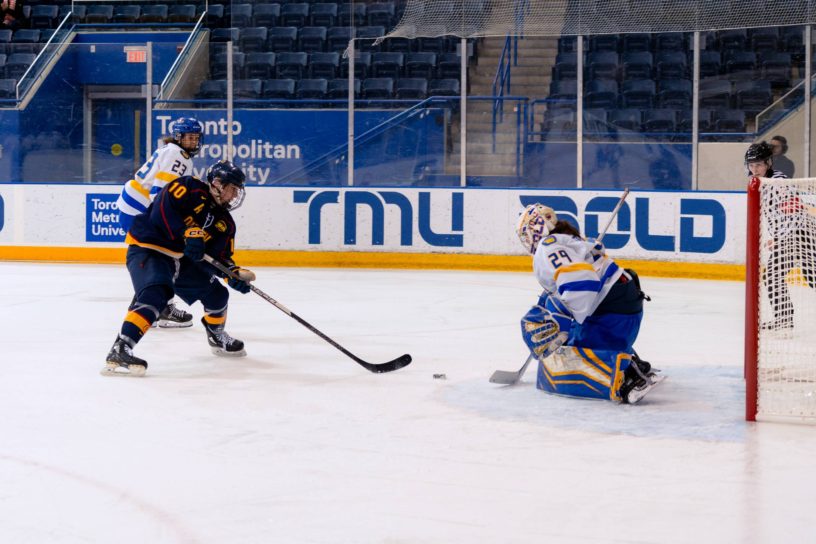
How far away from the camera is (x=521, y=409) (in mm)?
3889

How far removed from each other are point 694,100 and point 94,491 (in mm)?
7321

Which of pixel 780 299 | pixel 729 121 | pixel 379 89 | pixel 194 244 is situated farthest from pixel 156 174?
pixel 729 121

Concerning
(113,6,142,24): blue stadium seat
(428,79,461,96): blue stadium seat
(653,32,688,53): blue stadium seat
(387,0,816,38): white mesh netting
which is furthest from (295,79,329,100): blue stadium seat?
(113,6,142,24): blue stadium seat

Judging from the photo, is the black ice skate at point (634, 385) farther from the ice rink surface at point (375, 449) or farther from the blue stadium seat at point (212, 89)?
the blue stadium seat at point (212, 89)

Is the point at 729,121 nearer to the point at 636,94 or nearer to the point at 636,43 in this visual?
the point at 636,94

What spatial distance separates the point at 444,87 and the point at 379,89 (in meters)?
0.58

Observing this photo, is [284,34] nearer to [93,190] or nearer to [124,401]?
[93,190]

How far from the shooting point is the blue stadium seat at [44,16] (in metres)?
14.9

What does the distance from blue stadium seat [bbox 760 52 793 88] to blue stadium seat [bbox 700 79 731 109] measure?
31 centimetres

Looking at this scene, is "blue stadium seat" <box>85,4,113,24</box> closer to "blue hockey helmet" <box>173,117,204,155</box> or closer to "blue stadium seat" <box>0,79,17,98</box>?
"blue stadium seat" <box>0,79,17,98</box>

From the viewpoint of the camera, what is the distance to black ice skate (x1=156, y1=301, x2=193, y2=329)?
6074 millimetres

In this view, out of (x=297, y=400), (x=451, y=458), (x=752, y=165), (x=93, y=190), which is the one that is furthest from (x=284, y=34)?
(x=451, y=458)

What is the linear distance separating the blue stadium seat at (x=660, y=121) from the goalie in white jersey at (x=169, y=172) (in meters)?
4.48

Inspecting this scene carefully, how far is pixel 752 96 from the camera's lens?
29.8 ft
